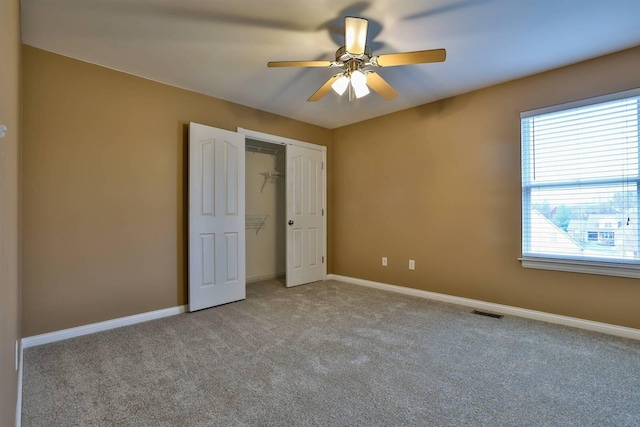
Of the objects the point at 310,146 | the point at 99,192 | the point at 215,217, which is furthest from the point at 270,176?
the point at 99,192

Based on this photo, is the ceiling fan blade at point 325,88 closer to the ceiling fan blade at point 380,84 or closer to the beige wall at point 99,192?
the ceiling fan blade at point 380,84

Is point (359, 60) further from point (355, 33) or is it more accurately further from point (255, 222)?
point (255, 222)

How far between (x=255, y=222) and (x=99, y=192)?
240 centimetres

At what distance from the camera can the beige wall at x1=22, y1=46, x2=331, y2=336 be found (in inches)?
100

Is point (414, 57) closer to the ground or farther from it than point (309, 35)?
closer to the ground

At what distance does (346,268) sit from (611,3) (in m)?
3.94

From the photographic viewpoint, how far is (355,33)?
2.03 meters

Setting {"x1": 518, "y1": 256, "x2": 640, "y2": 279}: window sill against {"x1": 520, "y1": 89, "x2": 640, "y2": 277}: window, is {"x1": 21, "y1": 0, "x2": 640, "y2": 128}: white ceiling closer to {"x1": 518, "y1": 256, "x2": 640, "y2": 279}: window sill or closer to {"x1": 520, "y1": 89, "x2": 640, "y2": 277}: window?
{"x1": 520, "y1": 89, "x2": 640, "y2": 277}: window

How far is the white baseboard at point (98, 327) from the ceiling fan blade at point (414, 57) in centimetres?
313

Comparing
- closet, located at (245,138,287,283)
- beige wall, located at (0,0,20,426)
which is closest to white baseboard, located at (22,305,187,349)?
beige wall, located at (0,0,20,426)

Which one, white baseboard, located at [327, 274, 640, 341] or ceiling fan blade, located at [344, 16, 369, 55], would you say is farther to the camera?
white baseboard, located at [327, 274, 640, 341]

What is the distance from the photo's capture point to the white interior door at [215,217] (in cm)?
336

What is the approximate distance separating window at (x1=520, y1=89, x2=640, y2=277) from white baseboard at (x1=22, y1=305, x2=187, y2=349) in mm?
3763

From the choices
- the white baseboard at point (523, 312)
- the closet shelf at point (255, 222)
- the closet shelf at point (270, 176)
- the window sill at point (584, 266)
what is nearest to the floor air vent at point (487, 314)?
the white baseboard at point (523, 312)
